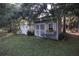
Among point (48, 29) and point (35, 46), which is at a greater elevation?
point (48, 29)

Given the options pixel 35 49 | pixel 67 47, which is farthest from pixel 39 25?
pixel 67 47

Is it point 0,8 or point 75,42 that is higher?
point 0,8

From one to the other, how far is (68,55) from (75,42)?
222 millimetres

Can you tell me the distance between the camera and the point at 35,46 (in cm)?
267

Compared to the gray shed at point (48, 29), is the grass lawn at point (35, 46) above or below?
below

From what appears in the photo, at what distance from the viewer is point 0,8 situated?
8.63 feet

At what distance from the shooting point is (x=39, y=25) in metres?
2.71

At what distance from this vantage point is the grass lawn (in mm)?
2656

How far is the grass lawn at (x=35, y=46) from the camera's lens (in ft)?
8.71

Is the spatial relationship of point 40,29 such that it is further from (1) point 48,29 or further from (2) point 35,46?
(2) point 35,46

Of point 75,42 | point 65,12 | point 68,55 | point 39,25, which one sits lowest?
point 68,55

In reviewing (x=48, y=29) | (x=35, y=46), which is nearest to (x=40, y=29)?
(x=48, y=29)

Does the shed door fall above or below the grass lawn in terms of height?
above

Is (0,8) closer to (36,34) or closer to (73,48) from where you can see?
(36,34)
